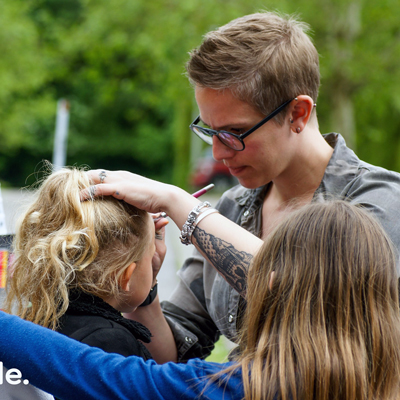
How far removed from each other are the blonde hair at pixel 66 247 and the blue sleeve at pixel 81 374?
0.34 meters

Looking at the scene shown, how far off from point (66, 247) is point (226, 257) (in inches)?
20.1

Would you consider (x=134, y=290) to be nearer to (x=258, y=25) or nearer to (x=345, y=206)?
(x=345, y=206)

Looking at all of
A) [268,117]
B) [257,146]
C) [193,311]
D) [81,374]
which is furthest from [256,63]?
[81,374]

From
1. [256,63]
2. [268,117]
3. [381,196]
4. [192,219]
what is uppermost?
[256,63]

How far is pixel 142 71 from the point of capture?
15.2 m

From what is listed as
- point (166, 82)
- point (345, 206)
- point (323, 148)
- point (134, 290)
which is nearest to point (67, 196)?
point (134, 290)

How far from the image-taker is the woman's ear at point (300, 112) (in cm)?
204

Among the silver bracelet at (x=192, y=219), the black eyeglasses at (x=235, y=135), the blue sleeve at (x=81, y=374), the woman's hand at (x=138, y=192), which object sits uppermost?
the black eyeglasses at (x=235, y=135)

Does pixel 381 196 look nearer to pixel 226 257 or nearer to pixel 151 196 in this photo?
pixel 226 257

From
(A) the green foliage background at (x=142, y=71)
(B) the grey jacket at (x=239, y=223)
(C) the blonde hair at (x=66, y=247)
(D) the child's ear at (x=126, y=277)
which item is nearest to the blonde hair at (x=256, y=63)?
(B) the grey jacket at (x=239, y=223)

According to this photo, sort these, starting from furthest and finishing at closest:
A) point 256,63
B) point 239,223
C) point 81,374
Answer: point 239,223, point 256,63, point 81,374

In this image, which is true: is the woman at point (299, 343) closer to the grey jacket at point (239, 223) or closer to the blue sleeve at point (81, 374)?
the blue sleeve at point (81, 374)

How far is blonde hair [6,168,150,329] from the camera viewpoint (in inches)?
68.5

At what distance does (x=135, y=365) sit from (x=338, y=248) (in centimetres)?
59
